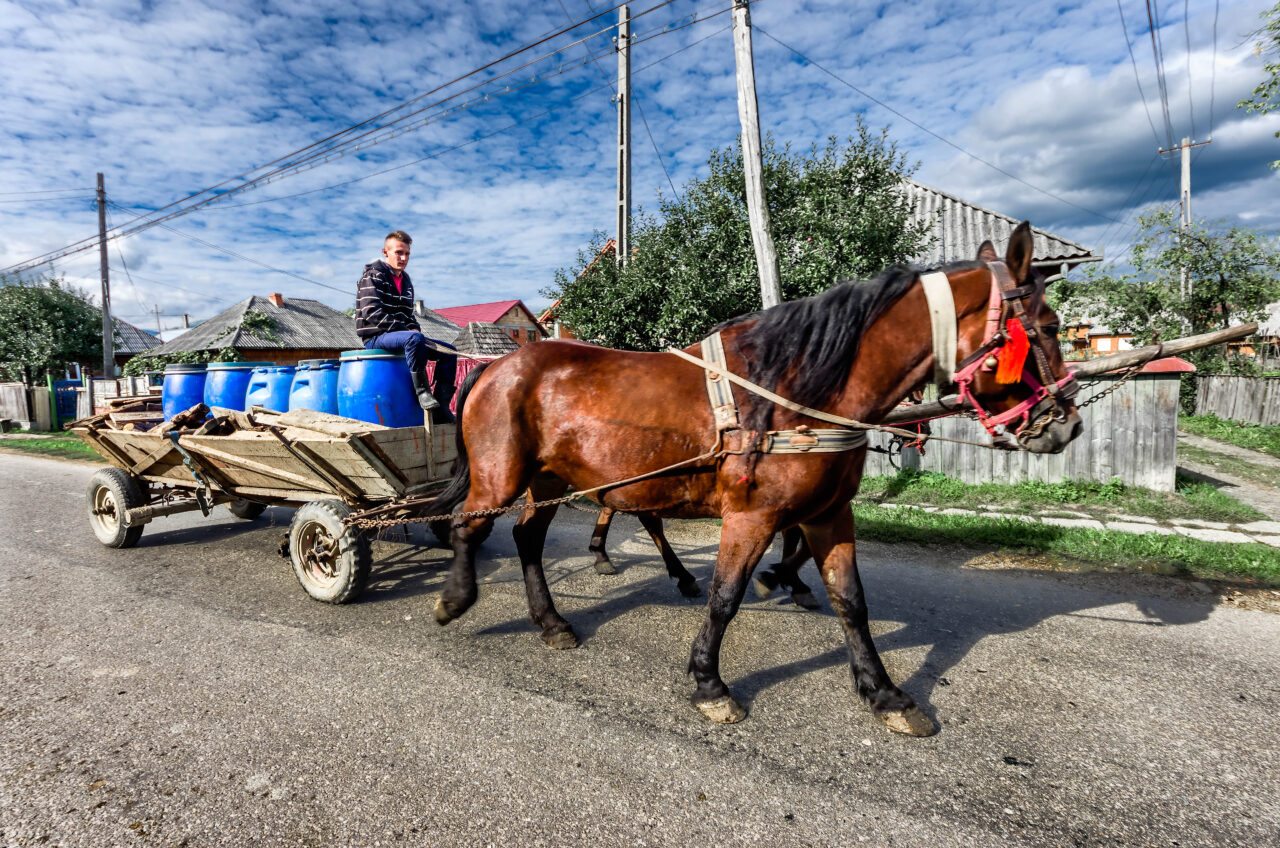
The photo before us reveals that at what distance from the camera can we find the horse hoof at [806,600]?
12.4ft

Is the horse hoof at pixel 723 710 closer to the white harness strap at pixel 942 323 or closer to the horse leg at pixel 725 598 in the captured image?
the horse leg at pixel 725 598

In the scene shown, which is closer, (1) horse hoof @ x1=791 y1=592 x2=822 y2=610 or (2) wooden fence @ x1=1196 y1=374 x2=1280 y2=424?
(1) horse hoof @ x1=791 y1=592 x2=822 y2=610

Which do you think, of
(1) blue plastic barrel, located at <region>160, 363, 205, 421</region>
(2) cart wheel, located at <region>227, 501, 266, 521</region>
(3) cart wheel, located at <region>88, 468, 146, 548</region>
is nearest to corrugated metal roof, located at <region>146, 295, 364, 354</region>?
(2) cart wheel, located at <region>227, 501, 266, 521</region>

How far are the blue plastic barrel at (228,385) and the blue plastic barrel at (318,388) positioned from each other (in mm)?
676

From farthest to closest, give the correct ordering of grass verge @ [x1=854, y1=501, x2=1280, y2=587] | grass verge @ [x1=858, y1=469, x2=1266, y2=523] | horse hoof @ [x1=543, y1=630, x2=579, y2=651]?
grass verge @ [x1=858, y1=469, x2=1266, y2=523], grass verge @ [x1=854, y1=501, x2=1280, y2=587], horse hoof @ [x1=543, y1=630, x2=579, y2=651]

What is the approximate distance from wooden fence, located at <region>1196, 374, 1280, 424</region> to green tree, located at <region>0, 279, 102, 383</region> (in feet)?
122

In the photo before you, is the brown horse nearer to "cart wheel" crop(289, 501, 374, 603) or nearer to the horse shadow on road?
the horse shadow on road

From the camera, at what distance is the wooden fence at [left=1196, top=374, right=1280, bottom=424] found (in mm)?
11922

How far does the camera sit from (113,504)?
5.28 m

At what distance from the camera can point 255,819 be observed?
77.1 inches

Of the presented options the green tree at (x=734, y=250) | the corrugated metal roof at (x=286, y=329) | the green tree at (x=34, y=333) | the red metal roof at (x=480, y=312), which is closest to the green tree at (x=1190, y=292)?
the green tree at (x=734, y=250)

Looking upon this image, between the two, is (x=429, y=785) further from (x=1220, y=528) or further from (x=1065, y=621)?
(x=1220, y=528)

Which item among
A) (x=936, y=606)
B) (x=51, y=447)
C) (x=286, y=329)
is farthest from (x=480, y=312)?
(x=936, y=606)

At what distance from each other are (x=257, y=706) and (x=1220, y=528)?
291 inches
